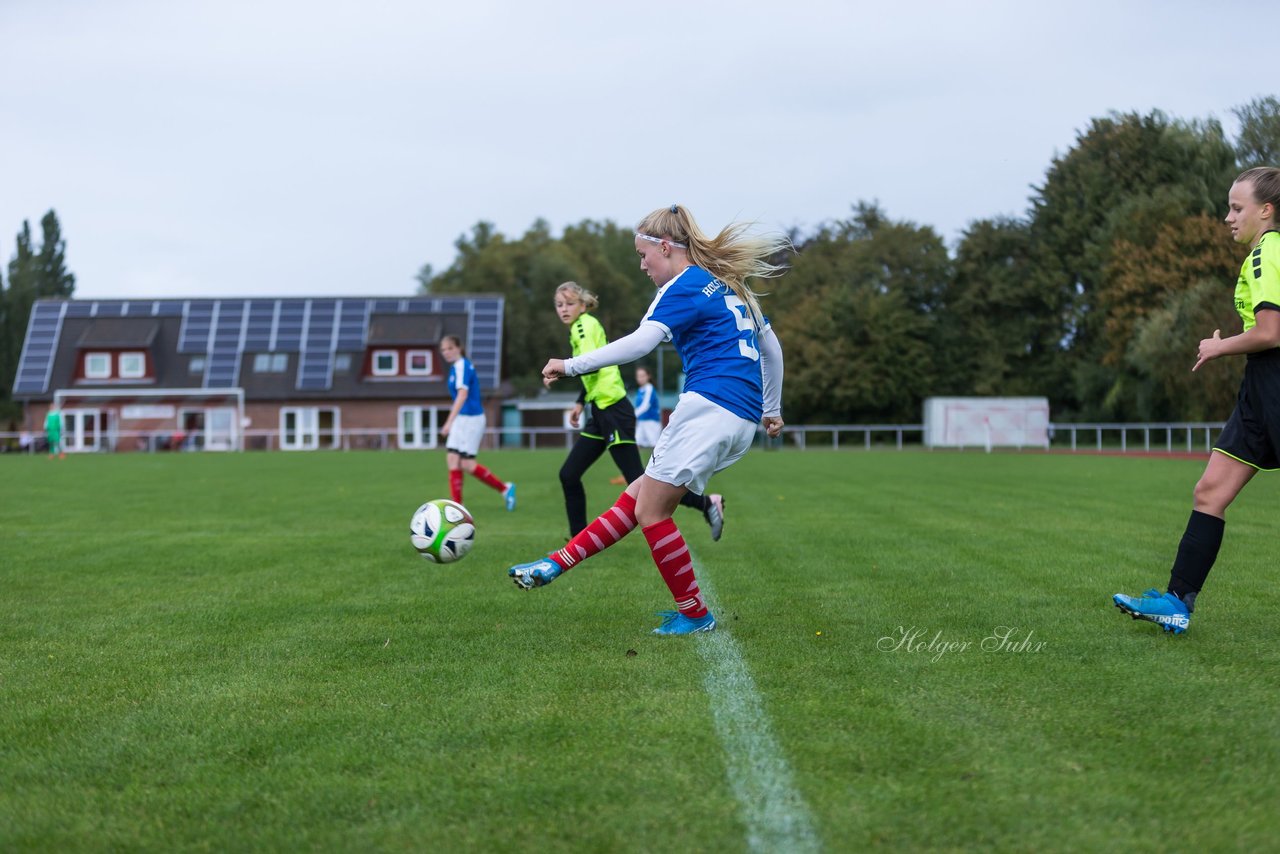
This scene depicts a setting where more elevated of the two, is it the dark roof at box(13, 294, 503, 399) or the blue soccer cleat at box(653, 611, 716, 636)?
the dark roof at box(13, 294, 503, 399)

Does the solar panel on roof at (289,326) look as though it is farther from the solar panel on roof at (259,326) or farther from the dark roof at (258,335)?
the solar panel on roof at (259,326)

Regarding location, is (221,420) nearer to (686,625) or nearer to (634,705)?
(686,625)

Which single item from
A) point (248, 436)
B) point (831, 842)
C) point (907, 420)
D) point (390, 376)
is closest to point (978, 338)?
point (907, 420)

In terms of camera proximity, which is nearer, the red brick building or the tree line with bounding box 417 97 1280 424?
the tree line with bounding box 417 97 1280 424

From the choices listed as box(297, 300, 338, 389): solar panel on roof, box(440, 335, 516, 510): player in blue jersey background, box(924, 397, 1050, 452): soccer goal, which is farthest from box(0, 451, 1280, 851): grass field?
box(297, 300, 338, 389): solar panel on roof

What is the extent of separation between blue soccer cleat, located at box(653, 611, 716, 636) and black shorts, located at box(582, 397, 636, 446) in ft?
11.5

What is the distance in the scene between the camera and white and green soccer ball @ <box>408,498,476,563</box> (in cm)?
625

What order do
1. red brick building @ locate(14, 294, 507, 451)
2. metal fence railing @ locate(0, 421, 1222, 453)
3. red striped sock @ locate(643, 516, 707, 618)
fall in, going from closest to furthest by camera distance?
red striped sock @ locate(643, 516, 707, 618) < metal fence railing @ locate(0, 421, 1222, 453) < red brick building @ locate(14, 294, 507, 451)

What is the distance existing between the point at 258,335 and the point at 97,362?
768 cm

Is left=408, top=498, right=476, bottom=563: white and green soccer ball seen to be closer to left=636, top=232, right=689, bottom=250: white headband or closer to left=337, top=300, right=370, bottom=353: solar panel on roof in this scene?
left=636, top=232, right=689, bottom=250: white headband

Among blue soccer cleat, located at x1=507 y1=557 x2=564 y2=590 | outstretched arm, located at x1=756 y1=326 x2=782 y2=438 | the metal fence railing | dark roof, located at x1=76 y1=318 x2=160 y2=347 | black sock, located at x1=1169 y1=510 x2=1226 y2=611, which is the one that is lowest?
the metal fence railing

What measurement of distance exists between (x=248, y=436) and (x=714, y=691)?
167 feet

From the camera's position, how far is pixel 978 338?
53.1 meters

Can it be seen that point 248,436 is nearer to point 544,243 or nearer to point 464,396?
point 544,243
